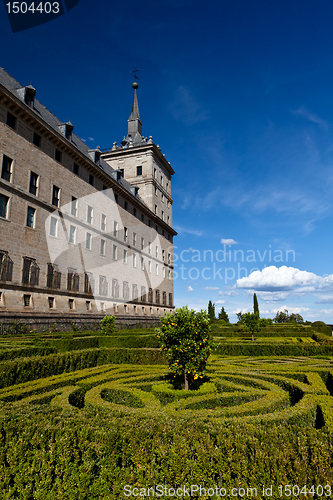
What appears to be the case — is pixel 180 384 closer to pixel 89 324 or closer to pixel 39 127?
pixel 89 324

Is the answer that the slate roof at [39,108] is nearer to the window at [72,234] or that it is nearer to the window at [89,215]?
the window at [89,215]

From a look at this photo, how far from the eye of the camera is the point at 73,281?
27766 millimetres

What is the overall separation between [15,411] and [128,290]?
34.9 meters

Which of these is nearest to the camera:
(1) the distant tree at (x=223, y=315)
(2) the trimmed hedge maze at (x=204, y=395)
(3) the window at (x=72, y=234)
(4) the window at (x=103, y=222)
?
(2) the trimmed hedge maze at (x=204, y=395)

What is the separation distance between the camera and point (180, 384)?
9.22 m

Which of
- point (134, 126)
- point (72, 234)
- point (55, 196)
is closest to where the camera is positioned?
point (55, 196)

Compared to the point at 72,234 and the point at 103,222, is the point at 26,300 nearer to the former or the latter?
the point at 72,234

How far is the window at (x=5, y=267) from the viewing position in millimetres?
20219

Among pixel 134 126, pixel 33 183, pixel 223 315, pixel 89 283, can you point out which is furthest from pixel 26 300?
pixel 223 315

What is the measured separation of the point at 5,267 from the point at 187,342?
648 inches

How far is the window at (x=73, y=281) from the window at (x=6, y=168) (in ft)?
31.4

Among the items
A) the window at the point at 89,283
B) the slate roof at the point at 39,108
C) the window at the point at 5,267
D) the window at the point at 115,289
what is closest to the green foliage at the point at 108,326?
the window at the point at 89,283

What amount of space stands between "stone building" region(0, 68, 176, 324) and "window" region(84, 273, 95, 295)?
0.33ft

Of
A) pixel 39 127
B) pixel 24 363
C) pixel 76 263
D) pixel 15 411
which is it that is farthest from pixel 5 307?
pixel 15 411
